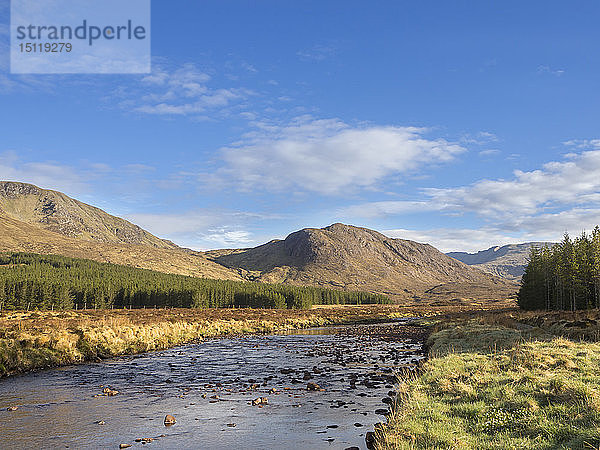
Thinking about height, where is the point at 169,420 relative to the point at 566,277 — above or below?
below

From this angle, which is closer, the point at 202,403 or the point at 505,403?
the point at 505,403

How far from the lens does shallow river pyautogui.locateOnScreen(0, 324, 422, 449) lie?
15.1 meters

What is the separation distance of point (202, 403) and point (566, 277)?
70456 mm

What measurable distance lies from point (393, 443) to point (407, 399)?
5572mm

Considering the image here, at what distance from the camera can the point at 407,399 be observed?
54.7 feet

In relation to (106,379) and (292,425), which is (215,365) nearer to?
(106,379)

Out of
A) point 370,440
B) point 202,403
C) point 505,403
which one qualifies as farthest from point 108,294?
point 505,403

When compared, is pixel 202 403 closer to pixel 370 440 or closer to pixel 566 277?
pixel 370 440

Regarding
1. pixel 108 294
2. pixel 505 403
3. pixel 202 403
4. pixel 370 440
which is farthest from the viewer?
pixel 108 294

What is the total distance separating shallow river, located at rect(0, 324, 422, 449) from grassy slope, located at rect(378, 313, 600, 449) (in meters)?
2.44

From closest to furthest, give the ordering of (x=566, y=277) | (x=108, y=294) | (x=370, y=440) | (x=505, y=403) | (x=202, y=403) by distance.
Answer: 1. (x=370, y=440)
2. (x=505, y=403)
3. (x=202, y=403)
4. (x=566, y=277)
5. (x=108, y=294)

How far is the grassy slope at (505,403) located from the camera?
435 inches

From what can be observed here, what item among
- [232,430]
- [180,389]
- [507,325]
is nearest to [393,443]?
[232,430]

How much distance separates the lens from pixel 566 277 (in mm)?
68375
